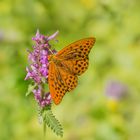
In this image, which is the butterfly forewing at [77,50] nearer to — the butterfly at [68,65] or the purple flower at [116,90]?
the butterfly at [68,65]

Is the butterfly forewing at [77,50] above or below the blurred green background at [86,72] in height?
below

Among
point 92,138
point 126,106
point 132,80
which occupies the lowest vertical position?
point 92,138

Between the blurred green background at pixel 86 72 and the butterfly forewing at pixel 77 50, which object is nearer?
the butterfly forewing at pixel 77 50

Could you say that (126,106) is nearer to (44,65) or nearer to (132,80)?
(132,80)

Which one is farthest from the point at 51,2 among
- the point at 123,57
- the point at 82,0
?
the point at 123,57

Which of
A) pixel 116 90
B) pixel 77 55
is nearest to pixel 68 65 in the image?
pixel 77 55

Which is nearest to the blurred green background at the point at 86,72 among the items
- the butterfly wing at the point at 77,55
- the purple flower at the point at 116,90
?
the purple flower at the point at 116,90

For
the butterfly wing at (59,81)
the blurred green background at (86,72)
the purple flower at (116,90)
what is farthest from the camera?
the purple flower at (116,90)
